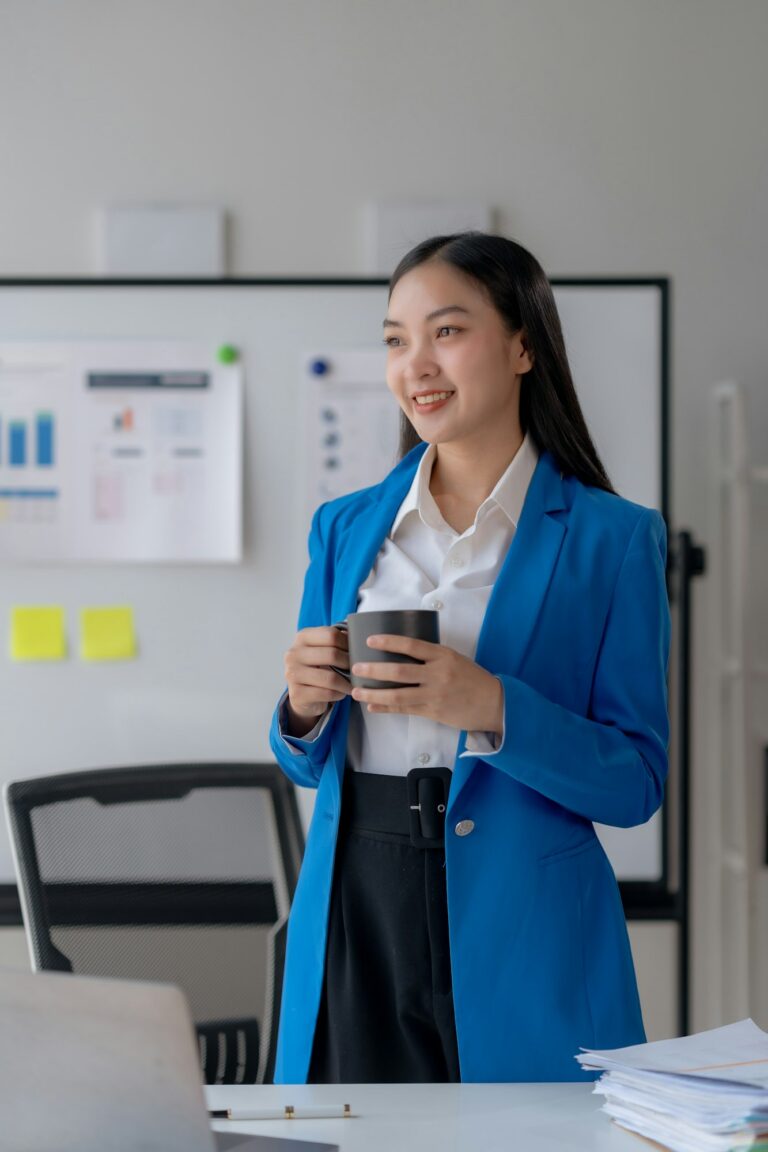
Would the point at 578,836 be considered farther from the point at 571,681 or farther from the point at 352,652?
the point at 352,652

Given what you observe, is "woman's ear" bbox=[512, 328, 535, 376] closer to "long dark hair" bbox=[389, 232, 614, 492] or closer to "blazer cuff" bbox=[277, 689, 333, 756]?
"long dark hair" bbox=[389, 232, 614, 492]

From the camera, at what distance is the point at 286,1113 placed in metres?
1.07

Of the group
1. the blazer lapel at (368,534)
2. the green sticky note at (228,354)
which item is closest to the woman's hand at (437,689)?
the blazer lapel at (368,534)

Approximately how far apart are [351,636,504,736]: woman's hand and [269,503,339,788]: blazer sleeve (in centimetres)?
17

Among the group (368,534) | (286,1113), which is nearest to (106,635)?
(368,534)

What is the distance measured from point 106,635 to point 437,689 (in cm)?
139

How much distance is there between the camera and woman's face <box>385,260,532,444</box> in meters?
1.41

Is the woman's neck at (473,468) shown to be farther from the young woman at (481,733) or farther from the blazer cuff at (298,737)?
the blazer cuff at (298,737)

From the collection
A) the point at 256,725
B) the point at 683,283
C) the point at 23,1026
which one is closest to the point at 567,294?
the point at 683,283

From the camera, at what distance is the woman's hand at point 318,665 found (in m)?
1.32

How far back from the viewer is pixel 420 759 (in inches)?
54.0

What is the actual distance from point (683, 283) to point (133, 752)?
4.98 feet

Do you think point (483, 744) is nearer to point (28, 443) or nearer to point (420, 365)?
point (420, 365)

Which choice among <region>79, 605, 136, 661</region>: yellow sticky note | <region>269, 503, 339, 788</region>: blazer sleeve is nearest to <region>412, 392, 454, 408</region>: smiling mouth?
<region>269, 503, 339, 788</region>: blazer sleeve
